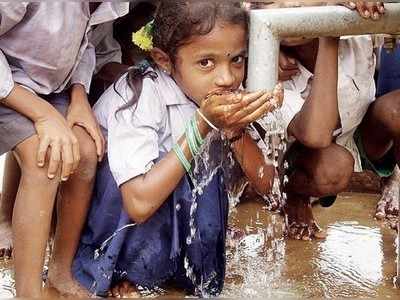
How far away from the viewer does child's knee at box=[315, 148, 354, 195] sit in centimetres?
346

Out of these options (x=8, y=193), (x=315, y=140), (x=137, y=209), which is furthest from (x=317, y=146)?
(x=8, y=193)

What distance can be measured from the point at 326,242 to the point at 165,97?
1147mm

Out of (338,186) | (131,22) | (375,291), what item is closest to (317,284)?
(375,291)

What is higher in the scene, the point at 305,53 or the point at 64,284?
the point at 305,53

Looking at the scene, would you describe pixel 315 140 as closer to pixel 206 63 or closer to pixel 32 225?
pixel 206 63

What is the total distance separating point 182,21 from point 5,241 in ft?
3.98

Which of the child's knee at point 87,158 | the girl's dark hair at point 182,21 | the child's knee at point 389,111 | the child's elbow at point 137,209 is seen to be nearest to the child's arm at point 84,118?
the child's knee at point 87,158

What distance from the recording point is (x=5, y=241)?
11.2 ft

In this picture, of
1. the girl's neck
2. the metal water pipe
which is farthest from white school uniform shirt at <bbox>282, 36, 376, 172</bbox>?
the metal water pipe

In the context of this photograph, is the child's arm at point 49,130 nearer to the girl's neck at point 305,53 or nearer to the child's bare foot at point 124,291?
the child's bare foot at point 124,291

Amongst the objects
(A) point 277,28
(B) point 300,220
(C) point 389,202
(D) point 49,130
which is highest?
(A) point 277,28

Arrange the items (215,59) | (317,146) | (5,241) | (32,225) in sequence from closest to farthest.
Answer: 1. (32,225)
2. (215,59)
3. (317,146)
4. (5,241)

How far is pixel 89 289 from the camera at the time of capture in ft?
9.76

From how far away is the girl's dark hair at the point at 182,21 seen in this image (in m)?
2.88
